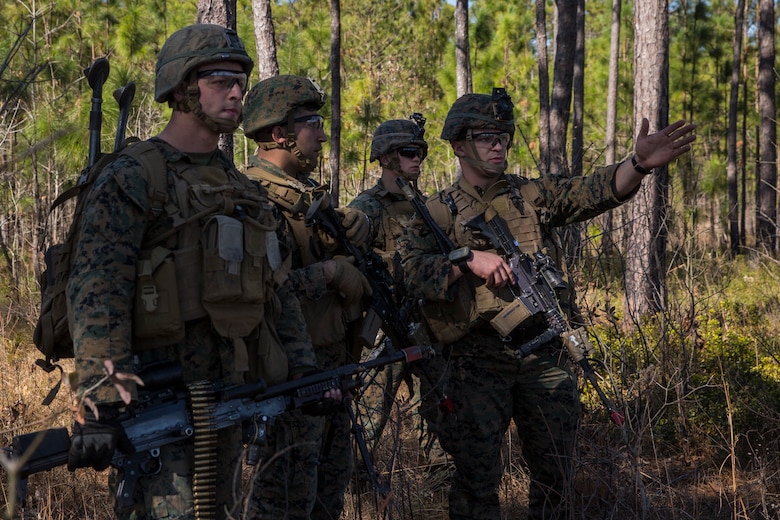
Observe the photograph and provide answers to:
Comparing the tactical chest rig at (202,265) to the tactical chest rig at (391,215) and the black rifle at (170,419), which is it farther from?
the tactical chest rig at (391,215)

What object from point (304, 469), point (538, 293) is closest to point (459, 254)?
point (538, 293)

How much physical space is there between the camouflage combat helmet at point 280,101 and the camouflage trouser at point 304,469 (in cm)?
105

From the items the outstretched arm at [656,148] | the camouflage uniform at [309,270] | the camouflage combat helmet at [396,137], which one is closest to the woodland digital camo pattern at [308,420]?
the camouflage uniform at [309,270]

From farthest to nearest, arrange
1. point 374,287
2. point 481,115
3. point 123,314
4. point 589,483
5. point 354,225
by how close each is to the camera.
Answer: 1. point 589,483
2. point 374,287
3. point 481,115
4. point 354,225
5. point 123,314

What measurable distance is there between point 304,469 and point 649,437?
7.25 ft

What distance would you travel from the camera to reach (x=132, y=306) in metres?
2.44

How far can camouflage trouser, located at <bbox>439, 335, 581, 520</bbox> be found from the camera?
362cm

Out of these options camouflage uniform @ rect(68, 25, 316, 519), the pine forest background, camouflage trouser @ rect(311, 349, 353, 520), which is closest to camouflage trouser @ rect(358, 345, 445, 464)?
the pine forest background

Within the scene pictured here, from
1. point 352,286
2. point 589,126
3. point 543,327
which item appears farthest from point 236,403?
point 589,126

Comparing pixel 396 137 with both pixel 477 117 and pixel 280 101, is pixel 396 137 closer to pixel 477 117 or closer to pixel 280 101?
pixel 477 117

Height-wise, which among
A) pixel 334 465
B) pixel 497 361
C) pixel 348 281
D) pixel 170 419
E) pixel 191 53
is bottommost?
pixel 334 465

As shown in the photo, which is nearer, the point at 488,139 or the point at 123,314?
the point at 123,314

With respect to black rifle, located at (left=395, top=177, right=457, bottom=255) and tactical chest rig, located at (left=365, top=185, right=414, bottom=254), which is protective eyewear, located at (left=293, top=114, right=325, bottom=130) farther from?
tactical chest rig, located at (left=365, top=185, right=414, bottom=254)

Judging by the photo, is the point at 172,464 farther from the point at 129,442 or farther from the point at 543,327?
the point at 543,327
